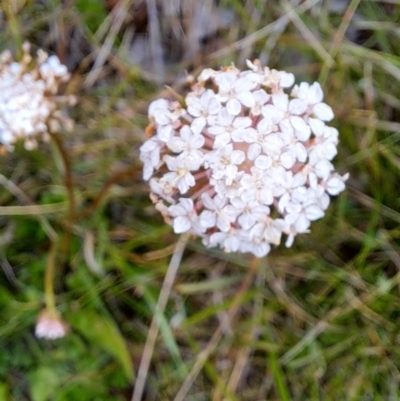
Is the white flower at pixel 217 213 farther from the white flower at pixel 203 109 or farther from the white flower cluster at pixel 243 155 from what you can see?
the white flower at pixel 203 109

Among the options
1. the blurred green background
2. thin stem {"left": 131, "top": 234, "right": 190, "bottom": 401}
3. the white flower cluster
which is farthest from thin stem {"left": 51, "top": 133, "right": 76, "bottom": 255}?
thin stem {"left": 131, "top": 234, "right": 190, "bottom": 401}

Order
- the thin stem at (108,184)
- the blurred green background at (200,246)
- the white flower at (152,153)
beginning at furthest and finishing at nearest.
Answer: the blurred green background at (200,246)
the thin stem at (108,184)
the white flower at (152,153)

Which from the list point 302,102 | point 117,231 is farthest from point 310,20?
point 117,231

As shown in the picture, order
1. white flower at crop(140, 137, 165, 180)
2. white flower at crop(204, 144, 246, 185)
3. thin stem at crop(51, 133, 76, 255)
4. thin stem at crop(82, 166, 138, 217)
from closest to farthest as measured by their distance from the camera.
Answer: white flower at crop(204, 144, 246, 185) → white flower at crop(140, 137, 165, 180) → thin stem at crop(51, 133, 76, 255) → thin stem at crop(82, 166, 138, 217)

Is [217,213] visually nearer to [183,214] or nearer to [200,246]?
[183,214]

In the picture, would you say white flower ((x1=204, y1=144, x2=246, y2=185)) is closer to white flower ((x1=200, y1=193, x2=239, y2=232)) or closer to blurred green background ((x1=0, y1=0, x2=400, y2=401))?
white flower ((x1=200, y1=193, x2=239, y2=232))

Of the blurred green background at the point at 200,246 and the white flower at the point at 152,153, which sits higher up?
the white flower at the point at 152,153

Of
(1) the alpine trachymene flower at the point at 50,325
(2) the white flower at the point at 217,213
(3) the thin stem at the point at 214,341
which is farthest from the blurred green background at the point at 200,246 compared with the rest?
(2) the white flower at the point at 217,213

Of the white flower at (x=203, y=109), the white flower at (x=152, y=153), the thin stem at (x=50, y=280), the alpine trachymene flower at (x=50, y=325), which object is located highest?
the white flower at (x=203, y=109)
